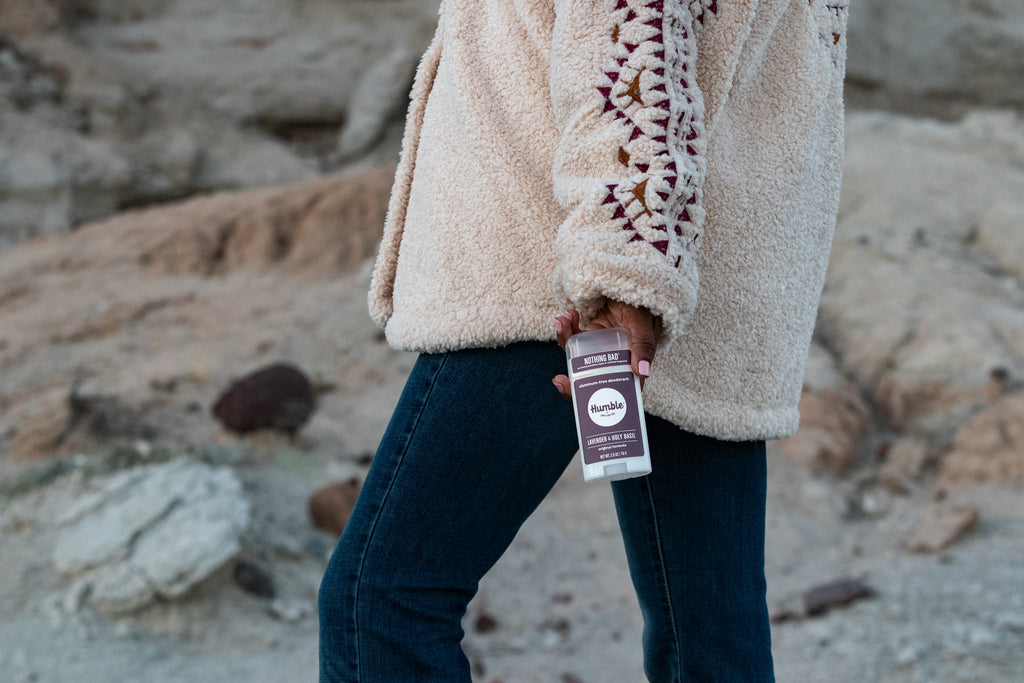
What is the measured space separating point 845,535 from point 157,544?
2450mm

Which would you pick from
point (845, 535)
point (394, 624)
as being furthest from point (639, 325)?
point (845, 535)

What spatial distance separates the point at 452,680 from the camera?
3.45ft

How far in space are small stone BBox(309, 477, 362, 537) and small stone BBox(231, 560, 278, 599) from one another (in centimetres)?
36

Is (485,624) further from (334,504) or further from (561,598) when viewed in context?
(334,504)

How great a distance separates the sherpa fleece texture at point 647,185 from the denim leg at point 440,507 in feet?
0.21

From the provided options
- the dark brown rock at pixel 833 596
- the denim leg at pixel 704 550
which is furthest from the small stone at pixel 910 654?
the denim leg at pixel 704 550

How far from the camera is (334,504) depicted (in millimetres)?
3084

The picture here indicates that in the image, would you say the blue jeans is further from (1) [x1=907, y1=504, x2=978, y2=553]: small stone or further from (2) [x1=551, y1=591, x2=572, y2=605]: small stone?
(1) [x1=907, y1=504, x2=978, y2=553]: small stone

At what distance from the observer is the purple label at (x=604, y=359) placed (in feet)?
3.11

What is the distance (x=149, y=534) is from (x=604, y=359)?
7.02 ft

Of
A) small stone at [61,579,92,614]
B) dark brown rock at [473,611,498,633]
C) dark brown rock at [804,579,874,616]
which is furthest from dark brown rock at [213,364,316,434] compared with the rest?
dark brown rock at [804,579,874,616]

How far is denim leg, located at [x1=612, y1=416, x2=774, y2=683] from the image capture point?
1.23 meters

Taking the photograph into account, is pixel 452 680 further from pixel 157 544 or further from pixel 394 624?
pixel 157 544

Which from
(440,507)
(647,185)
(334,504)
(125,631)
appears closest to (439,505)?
(440,507)
